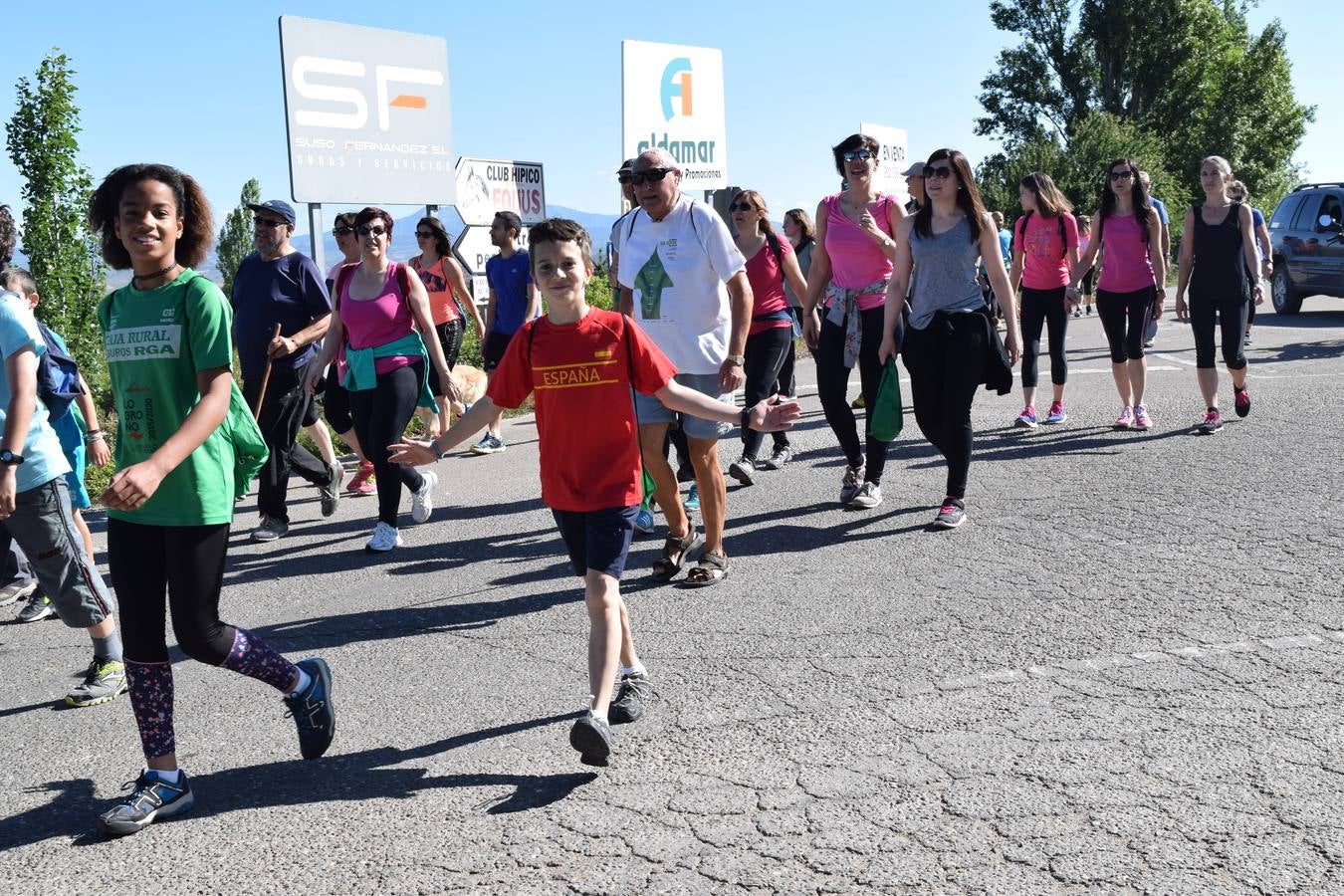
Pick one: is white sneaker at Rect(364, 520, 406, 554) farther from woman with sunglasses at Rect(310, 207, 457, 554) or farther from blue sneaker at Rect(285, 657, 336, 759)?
blue sneaker at Rect(285, 657, 336, 759)

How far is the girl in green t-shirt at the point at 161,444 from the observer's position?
3.62 m

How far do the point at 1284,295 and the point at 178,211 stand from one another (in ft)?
66.4

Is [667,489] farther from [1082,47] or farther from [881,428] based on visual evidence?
[1082,47]

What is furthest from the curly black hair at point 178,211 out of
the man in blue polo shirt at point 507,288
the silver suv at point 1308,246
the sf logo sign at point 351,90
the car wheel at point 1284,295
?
the car wheel at point 1284,295

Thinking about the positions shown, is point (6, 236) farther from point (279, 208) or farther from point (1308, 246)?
point (1308, 246)

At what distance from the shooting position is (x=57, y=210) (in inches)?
520

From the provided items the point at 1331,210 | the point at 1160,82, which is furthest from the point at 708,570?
the point at 1160,82

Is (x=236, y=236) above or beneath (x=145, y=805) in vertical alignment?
above

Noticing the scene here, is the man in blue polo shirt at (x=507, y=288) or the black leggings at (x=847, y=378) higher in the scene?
the man in blue polo shirt at (x=507, y=288)

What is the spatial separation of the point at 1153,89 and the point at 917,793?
60.9m

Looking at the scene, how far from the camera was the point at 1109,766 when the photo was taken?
363cm

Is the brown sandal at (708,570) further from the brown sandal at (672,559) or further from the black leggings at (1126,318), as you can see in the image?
the black leggings at (1126,318)

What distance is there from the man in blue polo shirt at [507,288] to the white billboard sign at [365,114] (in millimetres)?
5643

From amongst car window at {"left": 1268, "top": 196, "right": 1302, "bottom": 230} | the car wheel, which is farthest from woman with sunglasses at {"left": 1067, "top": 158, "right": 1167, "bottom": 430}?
car window at {"left": 1268, "top": 196, "right": 1302, "bottom": 230}
